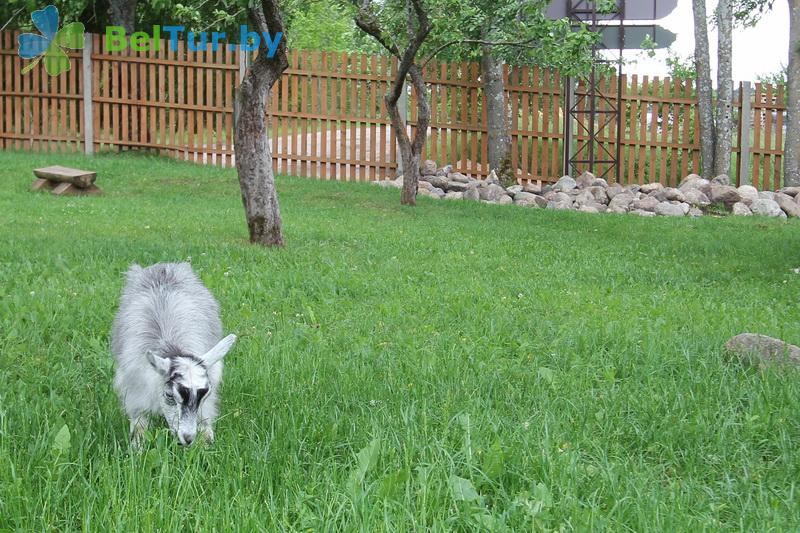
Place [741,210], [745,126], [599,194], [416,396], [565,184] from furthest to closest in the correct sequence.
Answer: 1. [745,126]
2. [565,184]
3. [599,194]
4. [741,210]
5. [416,396]

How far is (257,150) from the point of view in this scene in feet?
29.7

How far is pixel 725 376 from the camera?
4477 mm

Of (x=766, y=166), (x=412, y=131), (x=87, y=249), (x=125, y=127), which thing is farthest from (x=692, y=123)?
(x=87, y=249)

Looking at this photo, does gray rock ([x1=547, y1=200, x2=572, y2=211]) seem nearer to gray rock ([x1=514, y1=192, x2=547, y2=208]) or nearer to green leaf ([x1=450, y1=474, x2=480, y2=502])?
gray rock ([x1=514, y1=192, x2=547, y2=208])

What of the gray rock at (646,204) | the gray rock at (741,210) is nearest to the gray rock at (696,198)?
the gray rock at (741,210)

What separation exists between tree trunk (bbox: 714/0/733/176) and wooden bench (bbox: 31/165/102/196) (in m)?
11.8

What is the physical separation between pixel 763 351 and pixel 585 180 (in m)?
12.9

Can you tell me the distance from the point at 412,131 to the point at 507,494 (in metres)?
16.3

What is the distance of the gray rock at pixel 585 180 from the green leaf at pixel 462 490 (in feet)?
48.6

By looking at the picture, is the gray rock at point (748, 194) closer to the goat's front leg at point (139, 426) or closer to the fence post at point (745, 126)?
the fence post at point (745, 126)

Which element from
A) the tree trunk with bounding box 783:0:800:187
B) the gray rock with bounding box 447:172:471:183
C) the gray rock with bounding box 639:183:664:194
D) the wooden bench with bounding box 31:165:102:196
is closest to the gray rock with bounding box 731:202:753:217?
the gray rock with bounding box 639:183:664:194

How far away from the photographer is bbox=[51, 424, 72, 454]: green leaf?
311 centimetres

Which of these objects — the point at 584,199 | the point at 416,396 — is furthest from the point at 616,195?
the point at 416,396

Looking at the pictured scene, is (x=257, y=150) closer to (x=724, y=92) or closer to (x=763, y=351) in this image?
(x=763, y=351)
